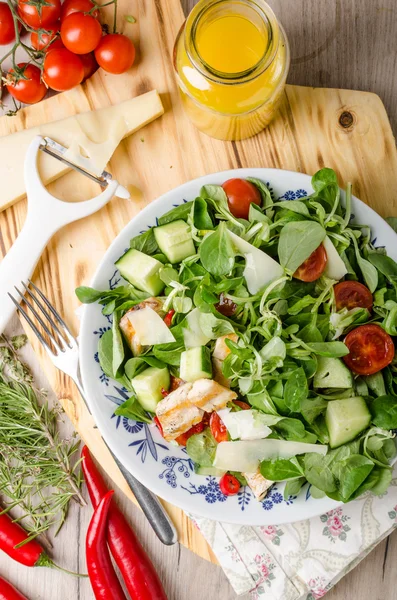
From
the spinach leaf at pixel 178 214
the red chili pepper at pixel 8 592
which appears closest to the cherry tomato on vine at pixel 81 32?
the spinach leaf at pixel 178 214

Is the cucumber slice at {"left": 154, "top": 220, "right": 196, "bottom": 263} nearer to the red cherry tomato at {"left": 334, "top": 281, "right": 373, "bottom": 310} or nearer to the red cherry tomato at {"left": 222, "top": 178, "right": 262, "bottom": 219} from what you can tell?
the red cherry tomato at {"left": 222, "top": 178, "right": 262, "bottom": 219}

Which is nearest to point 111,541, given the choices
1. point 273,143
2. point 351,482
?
point 351,482

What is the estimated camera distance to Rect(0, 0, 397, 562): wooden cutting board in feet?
6.32

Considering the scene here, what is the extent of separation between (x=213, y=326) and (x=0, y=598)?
4.59 ft

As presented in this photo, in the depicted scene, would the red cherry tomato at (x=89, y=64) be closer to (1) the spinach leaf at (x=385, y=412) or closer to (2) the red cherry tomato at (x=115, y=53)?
(2) the red cherry tomato at (x=115, y=53)

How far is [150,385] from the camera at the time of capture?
5.51ft

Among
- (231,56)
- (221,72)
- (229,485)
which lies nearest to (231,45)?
(231,56)

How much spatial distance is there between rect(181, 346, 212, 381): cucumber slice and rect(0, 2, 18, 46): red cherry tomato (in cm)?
133

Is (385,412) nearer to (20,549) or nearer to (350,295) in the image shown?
(350,295)

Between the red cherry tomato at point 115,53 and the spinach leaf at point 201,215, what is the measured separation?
0.61 meters

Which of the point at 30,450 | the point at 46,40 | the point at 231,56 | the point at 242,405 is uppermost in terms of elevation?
the point at 46,40

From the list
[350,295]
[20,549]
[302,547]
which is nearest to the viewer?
Result: [350,295]

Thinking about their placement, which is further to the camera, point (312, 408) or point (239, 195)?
point (239, 195)

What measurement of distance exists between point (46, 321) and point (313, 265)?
3.03ft
